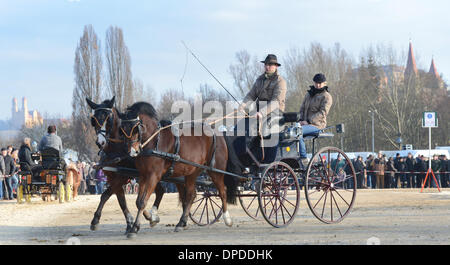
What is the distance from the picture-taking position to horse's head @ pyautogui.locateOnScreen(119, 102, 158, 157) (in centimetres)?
946

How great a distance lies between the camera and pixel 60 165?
19.2 metres

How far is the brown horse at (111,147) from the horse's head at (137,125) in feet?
0.54

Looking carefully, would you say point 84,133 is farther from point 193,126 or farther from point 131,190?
point 193,126

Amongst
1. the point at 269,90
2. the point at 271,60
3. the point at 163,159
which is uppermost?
the point at 271,60

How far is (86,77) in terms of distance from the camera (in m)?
53.1

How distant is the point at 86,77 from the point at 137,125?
44899 millimetres

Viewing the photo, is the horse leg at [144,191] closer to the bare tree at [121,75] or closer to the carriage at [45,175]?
the carriage at [45,175]

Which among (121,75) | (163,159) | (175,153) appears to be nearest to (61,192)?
(175,153)

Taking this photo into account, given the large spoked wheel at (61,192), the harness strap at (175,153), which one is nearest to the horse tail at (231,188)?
the harness strap at (175,153)

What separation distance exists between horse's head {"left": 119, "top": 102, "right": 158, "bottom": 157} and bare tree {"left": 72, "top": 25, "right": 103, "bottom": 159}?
42.8 m

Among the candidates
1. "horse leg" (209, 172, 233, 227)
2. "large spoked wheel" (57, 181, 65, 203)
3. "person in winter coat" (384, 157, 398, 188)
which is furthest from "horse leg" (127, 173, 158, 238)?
"person in winter coat" (384, 157, 398, 188)

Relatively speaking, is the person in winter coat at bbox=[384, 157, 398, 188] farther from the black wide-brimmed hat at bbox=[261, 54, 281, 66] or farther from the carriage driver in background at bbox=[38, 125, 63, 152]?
the black wide-brimmed hat at bbox=[261, 54, 281, 66]

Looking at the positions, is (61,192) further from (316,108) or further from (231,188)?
(316,108)
